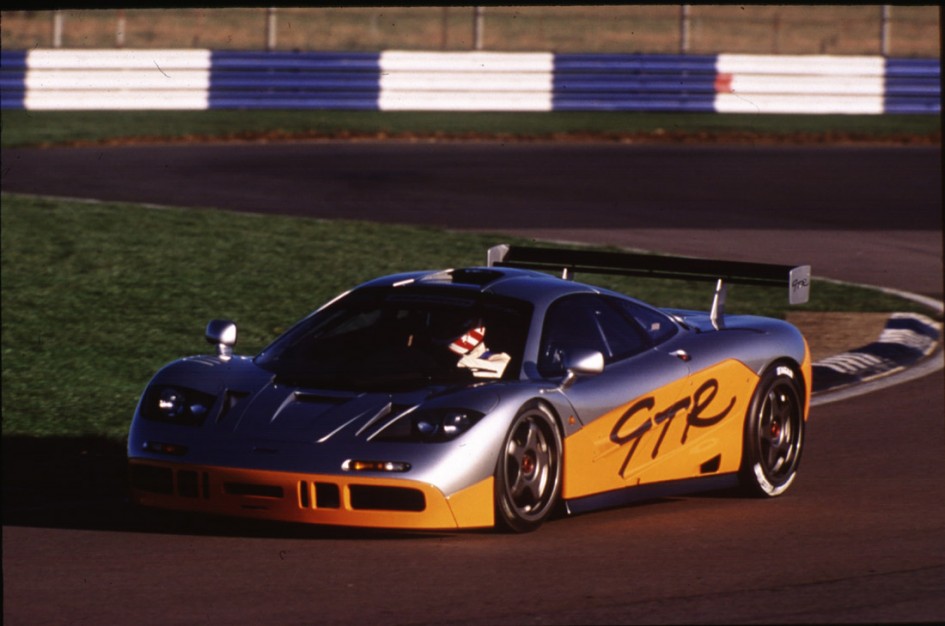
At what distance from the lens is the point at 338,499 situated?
7.95 metres

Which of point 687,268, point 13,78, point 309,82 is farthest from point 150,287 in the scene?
point 309,82

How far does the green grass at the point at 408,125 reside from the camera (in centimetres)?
2864

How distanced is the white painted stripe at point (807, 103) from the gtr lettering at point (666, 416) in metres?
22.3

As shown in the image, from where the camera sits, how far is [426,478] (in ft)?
26.1

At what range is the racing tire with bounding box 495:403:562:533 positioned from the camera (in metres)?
8.20

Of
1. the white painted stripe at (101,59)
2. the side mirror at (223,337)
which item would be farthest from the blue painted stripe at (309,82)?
the side mirror at (223,337)

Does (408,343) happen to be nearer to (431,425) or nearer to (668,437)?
(431,425)

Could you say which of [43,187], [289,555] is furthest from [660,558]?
Result: [43,187]

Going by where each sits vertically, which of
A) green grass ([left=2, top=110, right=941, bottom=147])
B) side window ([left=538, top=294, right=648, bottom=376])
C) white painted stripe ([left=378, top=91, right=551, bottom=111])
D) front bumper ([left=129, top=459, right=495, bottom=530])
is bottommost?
front bumper ([left=129, top=459, right=495, bottom=530])

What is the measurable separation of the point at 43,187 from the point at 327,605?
50.3 ft

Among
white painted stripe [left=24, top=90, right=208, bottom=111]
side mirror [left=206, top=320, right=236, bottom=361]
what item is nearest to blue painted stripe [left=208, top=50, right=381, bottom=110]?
white painted stripe [left=24, top=90, right=208, bottom=111]

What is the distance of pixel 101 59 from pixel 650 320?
68.4 ft

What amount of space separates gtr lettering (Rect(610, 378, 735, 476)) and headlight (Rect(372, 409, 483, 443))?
937mm

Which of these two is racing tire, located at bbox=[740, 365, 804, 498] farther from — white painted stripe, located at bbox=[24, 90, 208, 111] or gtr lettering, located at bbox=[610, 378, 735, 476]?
white painted stripe, located at bbox=[24, 90, 208, 111]
